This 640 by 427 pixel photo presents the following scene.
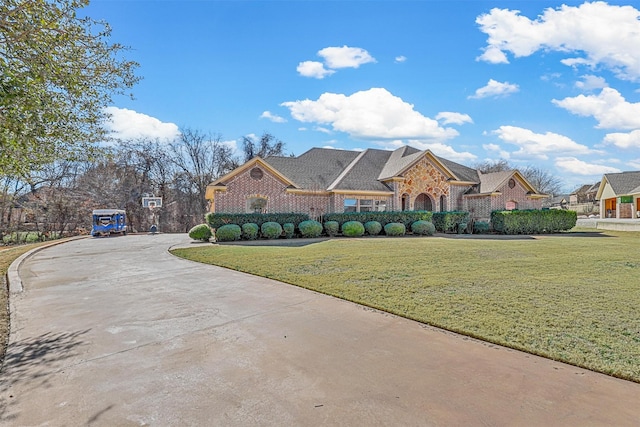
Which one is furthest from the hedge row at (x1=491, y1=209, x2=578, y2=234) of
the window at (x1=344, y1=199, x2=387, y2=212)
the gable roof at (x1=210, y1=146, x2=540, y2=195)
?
the window at (x1=344, y1=199, x2=387, y2=212)

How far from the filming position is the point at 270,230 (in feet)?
60.8

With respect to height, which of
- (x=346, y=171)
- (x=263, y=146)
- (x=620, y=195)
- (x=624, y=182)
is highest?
(x=263, y=146)

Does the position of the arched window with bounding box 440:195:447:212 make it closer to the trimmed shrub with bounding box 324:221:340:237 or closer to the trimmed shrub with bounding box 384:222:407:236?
the trimmed shrub with bounding box 384:222:407:236

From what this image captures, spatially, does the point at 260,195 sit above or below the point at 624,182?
below

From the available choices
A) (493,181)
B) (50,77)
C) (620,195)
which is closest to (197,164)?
(493,181)

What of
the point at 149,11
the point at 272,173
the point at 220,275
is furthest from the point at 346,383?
the point at 272,173

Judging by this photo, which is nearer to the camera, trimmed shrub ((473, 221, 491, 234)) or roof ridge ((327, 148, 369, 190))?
trimmed shrub ((473, 221, 491, 234))

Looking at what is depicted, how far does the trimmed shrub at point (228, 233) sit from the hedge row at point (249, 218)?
2.02ft

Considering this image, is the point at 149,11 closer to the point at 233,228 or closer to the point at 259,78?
the point at 259,78

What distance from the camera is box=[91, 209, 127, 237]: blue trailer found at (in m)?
25.6

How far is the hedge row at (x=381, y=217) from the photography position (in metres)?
21.0

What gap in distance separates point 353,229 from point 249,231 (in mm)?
5812

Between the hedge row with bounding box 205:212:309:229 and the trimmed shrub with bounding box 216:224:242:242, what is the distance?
2.02 feet

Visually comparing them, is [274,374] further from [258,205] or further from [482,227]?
[482,227]
